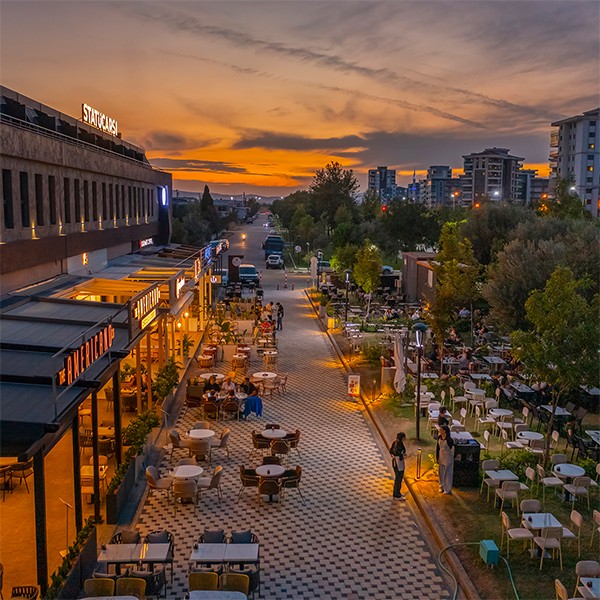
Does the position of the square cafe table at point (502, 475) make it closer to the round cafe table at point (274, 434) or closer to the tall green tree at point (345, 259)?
the round cafe table at point (274, 434)

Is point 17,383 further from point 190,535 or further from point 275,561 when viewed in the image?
point 275,561

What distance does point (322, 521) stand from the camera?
40.3ft

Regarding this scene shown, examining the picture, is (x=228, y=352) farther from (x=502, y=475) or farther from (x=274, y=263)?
(x=274, y=263)

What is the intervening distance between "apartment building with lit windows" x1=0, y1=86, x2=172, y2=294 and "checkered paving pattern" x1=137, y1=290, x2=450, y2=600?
629 centimetres

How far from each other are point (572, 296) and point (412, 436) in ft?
18.4

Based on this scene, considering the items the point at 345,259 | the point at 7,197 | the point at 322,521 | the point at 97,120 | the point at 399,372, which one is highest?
the point at 97,120

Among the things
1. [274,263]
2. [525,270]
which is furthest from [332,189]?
[525,270]

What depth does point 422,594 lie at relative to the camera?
980cm

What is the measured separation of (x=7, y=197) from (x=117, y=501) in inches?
328

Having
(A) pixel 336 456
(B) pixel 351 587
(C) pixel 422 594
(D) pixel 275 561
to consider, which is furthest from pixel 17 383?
(A) pixel 336 456

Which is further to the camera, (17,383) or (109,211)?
(109,211)

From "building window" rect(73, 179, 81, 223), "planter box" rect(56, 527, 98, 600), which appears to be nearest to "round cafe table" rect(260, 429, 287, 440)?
"planter box" rect(56, 527, 98, 600)

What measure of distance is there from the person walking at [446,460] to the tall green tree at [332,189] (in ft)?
320

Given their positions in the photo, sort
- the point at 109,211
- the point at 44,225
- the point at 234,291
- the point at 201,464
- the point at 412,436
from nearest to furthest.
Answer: the point at 201,464, the point at 412,436, the point at 44,225, the point at 109,211, the point at 234,291
